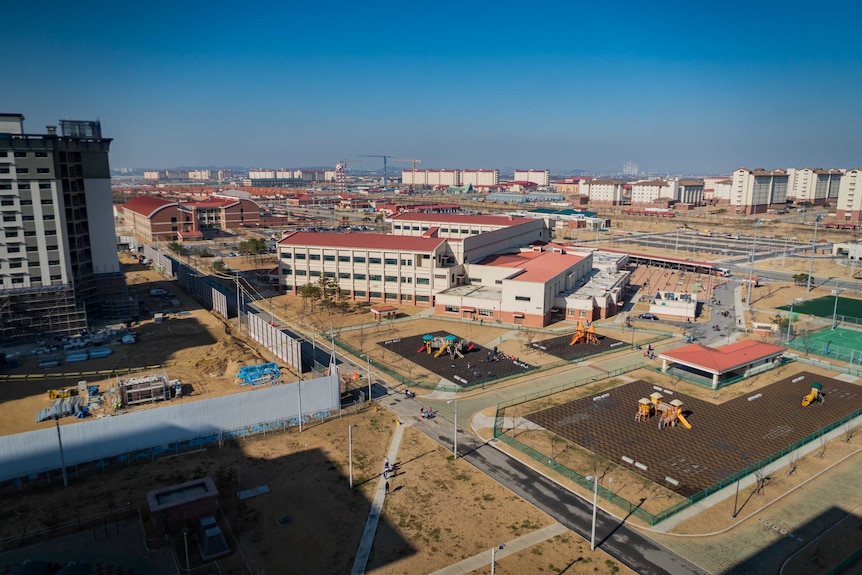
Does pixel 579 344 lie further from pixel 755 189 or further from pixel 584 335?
pixel 755 189

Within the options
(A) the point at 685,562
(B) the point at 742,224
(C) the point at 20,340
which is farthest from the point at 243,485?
(B) the point at 742,224

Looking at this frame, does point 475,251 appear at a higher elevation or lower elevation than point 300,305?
higher

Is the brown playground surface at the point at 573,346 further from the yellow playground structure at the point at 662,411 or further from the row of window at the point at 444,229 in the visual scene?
the row of window at the point at 444,229

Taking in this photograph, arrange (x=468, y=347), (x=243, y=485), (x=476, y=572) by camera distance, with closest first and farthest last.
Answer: (x=476, y=572) < (x=243, y=485) < (x=468, y=347)

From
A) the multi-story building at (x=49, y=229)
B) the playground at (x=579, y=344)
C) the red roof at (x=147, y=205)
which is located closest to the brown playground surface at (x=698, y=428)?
the playground at (x=579, y=344)

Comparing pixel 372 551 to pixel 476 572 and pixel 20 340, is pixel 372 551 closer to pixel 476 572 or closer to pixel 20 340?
pixel 476 572

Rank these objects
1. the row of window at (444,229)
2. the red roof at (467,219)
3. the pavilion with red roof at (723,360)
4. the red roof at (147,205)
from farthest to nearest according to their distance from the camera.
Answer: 1. the red roof at (147,205)
2. the row of window at (444,229)
3. the red roof at (467,219)
4. the pavilion with red roof at (723,360)
